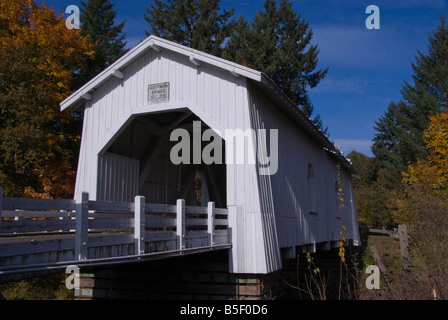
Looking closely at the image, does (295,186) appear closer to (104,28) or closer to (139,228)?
(139,228)

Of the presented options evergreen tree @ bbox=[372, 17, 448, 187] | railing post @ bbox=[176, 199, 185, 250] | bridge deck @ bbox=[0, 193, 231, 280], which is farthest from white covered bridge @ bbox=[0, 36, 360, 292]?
evergreen tree @ bbox=[372, 17, 448, 187]

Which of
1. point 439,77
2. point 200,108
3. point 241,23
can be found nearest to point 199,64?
point 200,108

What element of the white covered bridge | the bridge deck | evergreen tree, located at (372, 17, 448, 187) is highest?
evergreen tree, located at (372, 17, 448, 187)

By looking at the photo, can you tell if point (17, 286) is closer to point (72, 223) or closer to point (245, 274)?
point (245, 274)

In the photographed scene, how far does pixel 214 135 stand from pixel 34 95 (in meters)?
8.03

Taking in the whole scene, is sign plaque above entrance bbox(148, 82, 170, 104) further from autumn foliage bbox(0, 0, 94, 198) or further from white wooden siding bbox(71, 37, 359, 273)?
autumn foliage bbox(0, 0, 94, 198)

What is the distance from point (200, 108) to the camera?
947cm

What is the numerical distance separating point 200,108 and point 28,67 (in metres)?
10.9

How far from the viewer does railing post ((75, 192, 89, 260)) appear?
5332mm

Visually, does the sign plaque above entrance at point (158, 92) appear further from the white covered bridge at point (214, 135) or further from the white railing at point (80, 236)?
the white railing at point (80, 236)

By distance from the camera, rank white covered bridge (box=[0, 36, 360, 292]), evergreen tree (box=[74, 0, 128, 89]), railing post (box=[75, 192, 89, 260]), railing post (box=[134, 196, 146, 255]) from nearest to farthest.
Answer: railing post (box=[75, 192, 89, 260]) < railing post (box=[134, 196, 146, 255]) < white covered bridge (box=[0, 36, 360, 292]) < evergreen tree (box=[74, 0, 128, 89])

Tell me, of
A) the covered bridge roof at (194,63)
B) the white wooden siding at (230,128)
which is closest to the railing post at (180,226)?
the white wooden siding at (230,128)

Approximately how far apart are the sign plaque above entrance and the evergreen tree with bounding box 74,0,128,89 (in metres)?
16.5

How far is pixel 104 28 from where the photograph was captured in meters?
28.3
